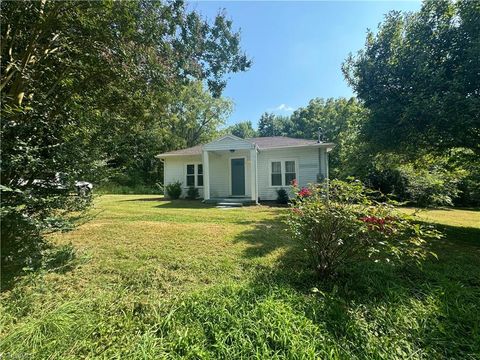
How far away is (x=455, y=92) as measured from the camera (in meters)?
5.17

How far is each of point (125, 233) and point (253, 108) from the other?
37.6 metres

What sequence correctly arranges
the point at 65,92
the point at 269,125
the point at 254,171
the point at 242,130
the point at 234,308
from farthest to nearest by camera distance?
the point at 242,130 → the point at 269,125 → the point at 254,171 → the point at 65,92 → the point at 234,308

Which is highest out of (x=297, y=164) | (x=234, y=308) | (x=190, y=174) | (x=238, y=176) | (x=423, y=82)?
(x=423, y=82)

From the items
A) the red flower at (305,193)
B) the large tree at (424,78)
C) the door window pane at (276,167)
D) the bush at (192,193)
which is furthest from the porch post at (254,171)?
the red flower at (305,193)

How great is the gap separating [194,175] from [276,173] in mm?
4974

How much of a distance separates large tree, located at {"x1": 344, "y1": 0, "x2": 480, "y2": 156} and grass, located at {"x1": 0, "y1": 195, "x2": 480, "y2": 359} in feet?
10.3

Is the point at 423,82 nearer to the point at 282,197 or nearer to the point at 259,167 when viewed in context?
the point at 282,197

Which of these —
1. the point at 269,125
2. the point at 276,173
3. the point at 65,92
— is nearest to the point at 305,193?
the point at 65,92

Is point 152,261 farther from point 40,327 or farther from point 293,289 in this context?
point 293,289

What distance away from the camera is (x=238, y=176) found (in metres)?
13.4

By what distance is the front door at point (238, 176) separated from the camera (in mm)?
13273

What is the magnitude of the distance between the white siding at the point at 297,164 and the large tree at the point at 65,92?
310 inches

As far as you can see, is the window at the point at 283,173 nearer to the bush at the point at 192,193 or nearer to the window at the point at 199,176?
the window at the point at 199,176

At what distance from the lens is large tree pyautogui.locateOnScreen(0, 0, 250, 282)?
3.22 m
